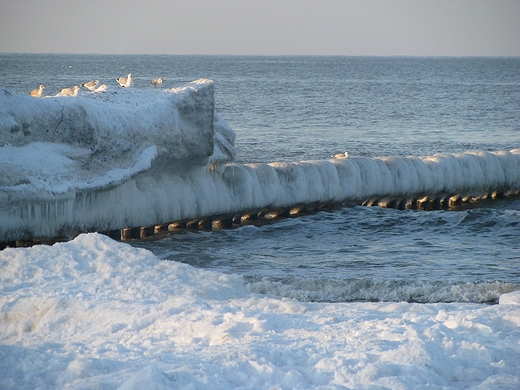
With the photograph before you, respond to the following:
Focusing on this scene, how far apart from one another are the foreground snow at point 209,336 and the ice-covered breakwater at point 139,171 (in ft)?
6.86

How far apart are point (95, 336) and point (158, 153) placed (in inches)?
198

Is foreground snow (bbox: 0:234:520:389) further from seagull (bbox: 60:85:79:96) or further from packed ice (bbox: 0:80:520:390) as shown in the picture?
seagull (bbox: 60:85:79:96)

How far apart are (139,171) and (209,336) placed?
4.90m

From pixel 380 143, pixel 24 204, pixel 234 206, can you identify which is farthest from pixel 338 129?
pixel 24 204

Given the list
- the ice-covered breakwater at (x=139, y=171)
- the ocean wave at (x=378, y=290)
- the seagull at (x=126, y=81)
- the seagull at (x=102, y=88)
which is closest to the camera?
the ocean wave at (x=378, y=290)

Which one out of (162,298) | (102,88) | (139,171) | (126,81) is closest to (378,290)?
(162,298)

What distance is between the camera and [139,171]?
969cm

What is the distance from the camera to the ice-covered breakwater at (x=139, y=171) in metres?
8.73

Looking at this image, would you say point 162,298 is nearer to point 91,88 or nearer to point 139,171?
point 139,171

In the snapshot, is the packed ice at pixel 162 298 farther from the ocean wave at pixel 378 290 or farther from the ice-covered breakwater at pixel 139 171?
the ocean wave at pixel 378 290

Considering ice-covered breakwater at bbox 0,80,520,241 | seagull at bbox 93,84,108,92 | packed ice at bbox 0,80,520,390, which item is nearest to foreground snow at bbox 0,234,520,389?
packed ice at bbox 0,80,520,390

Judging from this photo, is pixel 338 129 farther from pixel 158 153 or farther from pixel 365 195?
pixel 158 153

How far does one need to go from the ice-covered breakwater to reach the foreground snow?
6.86 feet

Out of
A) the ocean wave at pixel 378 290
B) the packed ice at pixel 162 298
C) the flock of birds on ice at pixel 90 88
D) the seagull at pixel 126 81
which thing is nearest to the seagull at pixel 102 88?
the flock of birds on ice at pixel 90 88
